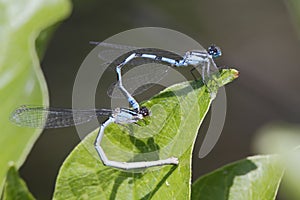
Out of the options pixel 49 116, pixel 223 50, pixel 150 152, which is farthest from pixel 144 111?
pixel 223 50

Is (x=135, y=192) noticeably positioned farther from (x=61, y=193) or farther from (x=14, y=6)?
(x=14, y=6)

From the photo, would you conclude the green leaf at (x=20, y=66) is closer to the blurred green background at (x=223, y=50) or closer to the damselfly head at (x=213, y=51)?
the damselfly head at (x=213, y=51)

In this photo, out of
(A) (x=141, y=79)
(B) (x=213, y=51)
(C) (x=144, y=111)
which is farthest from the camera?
(A) (x=141, y=79)

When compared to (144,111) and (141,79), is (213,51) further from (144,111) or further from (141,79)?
(144,111)

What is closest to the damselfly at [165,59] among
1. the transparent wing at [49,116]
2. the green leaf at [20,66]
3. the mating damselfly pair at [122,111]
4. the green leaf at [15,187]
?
the mating damselfly pair at [122,111]

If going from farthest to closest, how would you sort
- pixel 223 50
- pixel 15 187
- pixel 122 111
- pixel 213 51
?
pixel 223 50 → pixel 213 51 → pixel 122 111 → pixel 15 187

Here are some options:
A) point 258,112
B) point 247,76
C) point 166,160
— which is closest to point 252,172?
point 166,160

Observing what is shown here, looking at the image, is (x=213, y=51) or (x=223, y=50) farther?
(x=223, y=50)
